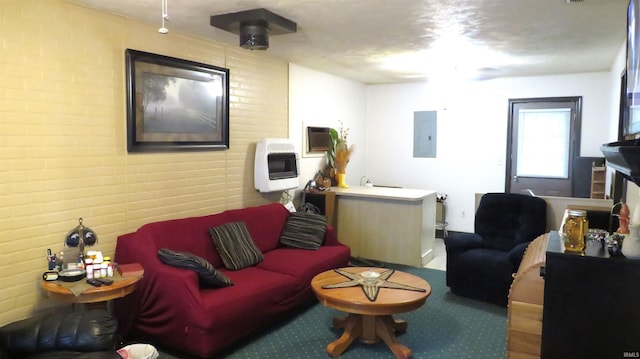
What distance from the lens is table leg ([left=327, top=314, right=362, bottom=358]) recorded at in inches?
123

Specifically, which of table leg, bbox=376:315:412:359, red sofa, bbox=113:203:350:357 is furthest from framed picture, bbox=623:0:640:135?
red sofa, bbox=113:203:350:357

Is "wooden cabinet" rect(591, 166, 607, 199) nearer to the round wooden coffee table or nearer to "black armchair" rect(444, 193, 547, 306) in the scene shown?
"black armchair" rect(444, 193, 547, 306)

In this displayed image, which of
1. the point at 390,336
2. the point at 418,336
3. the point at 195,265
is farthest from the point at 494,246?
the point at 195,265

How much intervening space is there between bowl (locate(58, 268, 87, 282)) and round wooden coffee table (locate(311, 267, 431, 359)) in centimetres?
153

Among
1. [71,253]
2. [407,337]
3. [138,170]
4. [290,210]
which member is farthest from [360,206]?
[71,253]

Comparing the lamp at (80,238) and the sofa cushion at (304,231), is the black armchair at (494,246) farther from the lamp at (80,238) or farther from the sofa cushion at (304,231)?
the lamp at (80,238)

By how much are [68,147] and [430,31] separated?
2.87m

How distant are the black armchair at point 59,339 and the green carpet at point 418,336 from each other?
0.84m

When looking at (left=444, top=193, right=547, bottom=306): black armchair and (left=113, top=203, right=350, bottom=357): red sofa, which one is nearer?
(left=113, top=203, right=350, bottom=357): red sofa

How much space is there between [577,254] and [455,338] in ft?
5.53

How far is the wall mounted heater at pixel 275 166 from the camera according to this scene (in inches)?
184

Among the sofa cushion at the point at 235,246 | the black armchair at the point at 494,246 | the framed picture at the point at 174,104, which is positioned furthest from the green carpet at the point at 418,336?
the framed picture at the point at 174,104

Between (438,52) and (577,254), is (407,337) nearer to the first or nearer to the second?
(577,254)

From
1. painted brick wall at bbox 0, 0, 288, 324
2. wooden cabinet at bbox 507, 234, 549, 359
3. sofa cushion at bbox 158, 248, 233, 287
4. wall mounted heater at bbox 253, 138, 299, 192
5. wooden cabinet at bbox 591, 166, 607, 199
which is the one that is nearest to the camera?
wooden cabinet at bbox 507, 234, 549, 359
